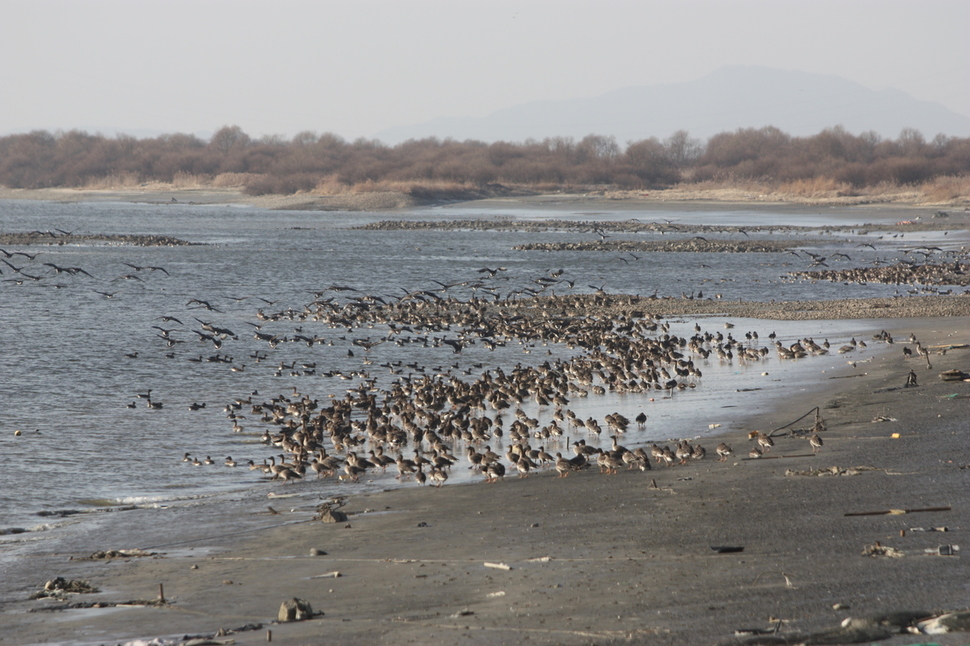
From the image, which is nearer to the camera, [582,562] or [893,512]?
[582,562]

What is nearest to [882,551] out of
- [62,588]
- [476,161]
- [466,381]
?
[62,588]

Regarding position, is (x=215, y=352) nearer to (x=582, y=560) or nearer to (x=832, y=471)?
(x=832, y=471)

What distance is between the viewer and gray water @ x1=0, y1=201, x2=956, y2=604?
13890 mm

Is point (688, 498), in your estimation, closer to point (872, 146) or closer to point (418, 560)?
point (418, 560)

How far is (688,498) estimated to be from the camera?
1048 cm

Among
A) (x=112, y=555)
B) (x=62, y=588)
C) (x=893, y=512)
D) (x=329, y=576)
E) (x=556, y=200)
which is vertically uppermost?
(x=556, y=200)

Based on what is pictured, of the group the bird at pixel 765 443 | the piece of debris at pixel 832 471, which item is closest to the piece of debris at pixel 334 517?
the piece of debris at pixel 832 471

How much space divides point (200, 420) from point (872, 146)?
474ft

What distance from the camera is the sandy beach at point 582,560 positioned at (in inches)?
273

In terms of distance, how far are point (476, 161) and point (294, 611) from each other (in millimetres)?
134344

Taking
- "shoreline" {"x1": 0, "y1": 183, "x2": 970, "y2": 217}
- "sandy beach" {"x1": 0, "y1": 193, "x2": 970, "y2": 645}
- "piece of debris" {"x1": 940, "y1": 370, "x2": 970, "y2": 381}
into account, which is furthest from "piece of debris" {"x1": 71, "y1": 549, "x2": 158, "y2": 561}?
"shoreline" {"x1": 0, "y1": 183, "x2": 970, "y2": 217}

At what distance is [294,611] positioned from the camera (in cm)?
745

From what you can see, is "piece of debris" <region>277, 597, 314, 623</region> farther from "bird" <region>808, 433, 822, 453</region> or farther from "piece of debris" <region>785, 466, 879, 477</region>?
"bird" <region>808, 433, 822, 453</region>

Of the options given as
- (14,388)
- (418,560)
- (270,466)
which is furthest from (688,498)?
(14,388)
